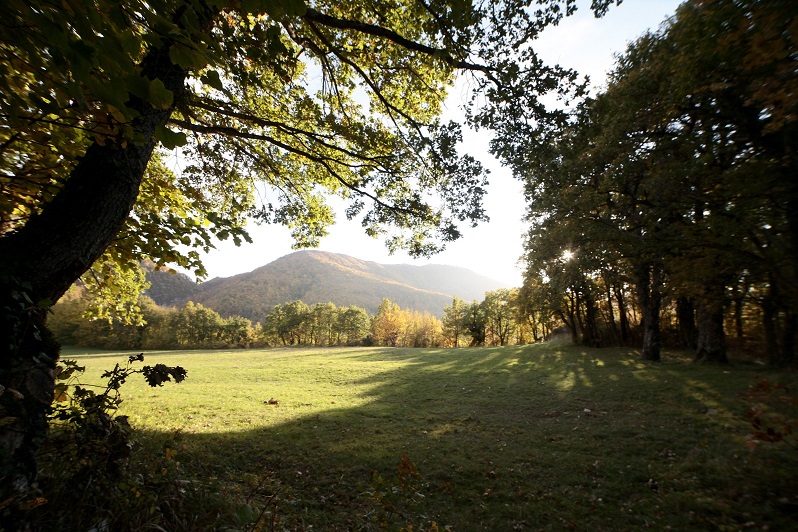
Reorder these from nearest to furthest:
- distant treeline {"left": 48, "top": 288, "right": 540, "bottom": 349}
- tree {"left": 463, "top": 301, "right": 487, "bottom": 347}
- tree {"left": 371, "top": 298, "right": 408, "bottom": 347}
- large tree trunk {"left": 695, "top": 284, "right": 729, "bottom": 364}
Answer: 1. large tree trunk {"left": 695, "top": 284, "right": 729, "bottom": 364}
2. tree {"left": 463, "top": 301, "right": 487, "bottom": 347}
3. distant treeline {"left": 48, "top": 288, "right": 540, "bottom": 349}
4. tree {"left": 371, "top": 298, "right": 408, "bottom": 347}

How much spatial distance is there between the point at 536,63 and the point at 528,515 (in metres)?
6.99

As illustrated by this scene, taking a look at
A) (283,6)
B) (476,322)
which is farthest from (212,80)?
(476,322)

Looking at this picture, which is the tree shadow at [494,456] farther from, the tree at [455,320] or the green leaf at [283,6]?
the tree at [455,320]

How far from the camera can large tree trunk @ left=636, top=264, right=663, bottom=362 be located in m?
16.7

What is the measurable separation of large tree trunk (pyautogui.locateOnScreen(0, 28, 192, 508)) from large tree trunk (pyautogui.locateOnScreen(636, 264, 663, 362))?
827 inches

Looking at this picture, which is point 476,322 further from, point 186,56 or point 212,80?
point 186,56

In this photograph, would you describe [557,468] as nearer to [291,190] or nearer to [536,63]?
[536,63]

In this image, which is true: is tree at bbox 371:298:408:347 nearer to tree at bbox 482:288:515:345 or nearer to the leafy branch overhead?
tree at bbox 482:288:515:345

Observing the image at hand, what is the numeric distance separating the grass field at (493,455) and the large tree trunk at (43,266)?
1.72 meters

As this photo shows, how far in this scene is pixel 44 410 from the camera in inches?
91.9

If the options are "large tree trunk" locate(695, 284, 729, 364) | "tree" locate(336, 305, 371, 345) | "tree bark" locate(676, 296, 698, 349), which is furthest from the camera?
"tree" locate(336, 305, 371, 345)

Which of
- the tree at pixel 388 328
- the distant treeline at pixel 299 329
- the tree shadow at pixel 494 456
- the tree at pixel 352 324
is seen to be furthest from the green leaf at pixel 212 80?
the tree at pixel 352 324

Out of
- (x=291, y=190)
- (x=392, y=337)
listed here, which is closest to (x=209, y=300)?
(x=392, y=337)

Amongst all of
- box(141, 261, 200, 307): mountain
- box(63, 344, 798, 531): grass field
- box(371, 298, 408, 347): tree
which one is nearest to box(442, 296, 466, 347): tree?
box(371, 298, 408, 347): tree
